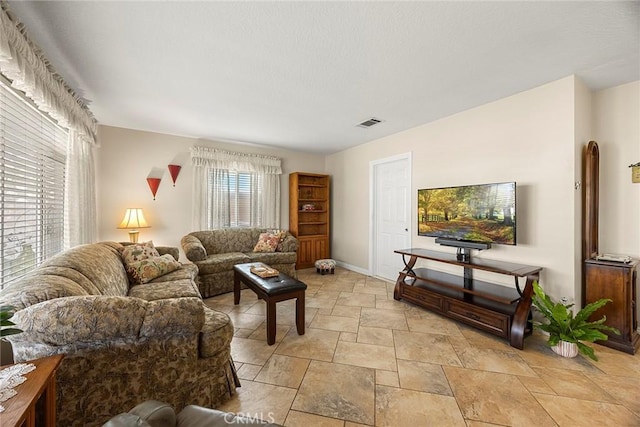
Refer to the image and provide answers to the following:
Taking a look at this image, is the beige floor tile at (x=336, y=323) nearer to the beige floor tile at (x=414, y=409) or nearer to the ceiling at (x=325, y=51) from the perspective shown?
the beige floor tile at (x=414, y=409)

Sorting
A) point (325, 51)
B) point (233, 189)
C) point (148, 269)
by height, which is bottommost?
point (148, 269)

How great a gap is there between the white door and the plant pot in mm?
1960

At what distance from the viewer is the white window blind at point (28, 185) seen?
5.59 ft

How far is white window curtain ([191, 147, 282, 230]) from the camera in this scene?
4.31 metres

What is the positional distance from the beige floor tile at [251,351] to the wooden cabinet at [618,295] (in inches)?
117

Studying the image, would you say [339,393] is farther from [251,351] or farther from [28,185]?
[28,185]

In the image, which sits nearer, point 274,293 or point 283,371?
point 283,371

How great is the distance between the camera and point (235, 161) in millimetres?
4605

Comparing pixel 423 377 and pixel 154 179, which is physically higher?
pixel 154 179

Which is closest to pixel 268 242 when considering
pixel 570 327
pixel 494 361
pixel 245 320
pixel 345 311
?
pixel 245 320

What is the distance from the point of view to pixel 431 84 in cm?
243

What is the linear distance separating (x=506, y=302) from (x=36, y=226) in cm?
429

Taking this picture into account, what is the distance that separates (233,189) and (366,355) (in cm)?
371

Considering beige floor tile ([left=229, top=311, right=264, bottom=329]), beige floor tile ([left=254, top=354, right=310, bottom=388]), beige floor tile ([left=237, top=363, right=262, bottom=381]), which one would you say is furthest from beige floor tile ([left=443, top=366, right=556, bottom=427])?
beige floor tile ([left=229, top=311, right=264, bottom=329])
